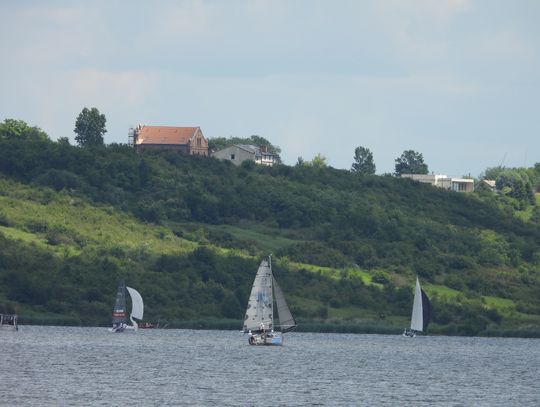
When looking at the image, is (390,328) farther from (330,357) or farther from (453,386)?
(453,386)

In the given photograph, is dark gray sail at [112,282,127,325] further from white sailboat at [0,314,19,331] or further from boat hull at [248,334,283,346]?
boat hull at [248,334,283,346]

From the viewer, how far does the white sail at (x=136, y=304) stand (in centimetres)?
17350

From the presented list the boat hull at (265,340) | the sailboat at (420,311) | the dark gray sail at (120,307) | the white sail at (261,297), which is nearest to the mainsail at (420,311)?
the sailboat at (420,311)

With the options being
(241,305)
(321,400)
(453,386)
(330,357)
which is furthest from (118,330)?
(321,400)

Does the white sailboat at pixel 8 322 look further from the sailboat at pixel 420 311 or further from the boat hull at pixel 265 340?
the sailboat at pixel 420 311

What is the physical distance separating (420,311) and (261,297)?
46.4m

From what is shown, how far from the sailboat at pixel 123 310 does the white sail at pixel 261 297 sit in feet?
99.4

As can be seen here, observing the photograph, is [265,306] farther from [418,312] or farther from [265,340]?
[418,312]

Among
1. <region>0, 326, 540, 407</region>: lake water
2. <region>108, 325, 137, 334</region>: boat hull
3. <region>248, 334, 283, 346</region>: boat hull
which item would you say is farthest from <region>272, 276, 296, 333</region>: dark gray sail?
<region>108, 325, 137, 334</region>: boat hull

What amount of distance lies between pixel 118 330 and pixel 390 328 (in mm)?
43393

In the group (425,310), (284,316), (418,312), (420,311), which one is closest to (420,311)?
(420,311)

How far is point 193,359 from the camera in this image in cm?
12238

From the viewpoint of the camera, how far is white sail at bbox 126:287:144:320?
174 metres

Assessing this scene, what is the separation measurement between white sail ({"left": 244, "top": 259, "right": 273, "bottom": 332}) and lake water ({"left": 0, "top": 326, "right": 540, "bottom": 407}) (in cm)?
343
